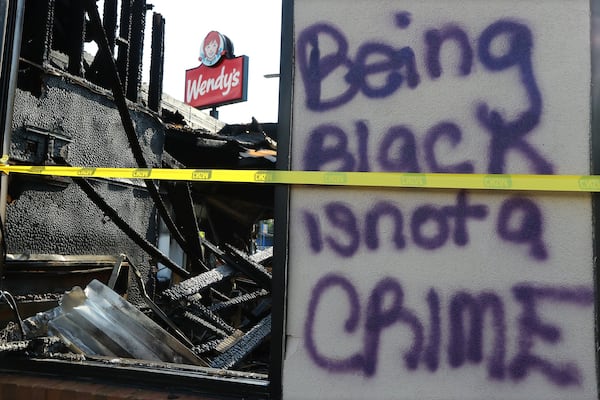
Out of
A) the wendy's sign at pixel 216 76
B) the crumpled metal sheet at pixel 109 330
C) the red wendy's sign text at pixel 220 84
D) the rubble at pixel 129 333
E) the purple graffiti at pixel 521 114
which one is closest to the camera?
the purple graffiti at pixel 521 114

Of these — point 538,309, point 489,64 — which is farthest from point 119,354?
point 489,64

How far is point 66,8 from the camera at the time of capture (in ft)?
17.4

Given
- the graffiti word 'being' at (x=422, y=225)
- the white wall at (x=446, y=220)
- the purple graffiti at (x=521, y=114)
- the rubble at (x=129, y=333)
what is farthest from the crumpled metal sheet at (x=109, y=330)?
the purple graffiti at (x=521, y=114)

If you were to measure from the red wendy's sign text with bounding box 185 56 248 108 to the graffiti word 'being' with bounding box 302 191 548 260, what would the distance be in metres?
18.8

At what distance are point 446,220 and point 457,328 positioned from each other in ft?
1.54

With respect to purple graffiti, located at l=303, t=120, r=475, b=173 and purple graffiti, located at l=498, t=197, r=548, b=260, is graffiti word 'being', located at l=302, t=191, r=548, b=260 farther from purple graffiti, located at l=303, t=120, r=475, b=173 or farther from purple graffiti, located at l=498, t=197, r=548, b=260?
purple graffiti, located at l=303, t=120, r=475, b=173

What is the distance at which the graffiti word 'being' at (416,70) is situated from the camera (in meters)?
2.12

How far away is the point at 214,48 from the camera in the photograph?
76.9ft

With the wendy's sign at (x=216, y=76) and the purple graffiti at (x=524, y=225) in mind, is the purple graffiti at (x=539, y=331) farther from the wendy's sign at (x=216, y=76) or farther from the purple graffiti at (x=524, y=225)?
the wendy's sign at (x=216, y=76)

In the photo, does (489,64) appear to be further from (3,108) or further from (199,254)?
(199,254)

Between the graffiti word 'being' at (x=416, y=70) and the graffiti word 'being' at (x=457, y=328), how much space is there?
557 mm

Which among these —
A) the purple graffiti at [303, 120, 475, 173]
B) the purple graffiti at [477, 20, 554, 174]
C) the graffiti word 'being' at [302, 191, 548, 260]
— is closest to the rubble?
the graffiti word 'being' at [302, 191, 548, 260]

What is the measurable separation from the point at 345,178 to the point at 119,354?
194 centimetres

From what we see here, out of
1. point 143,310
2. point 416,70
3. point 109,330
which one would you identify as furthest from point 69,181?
point 416,70
